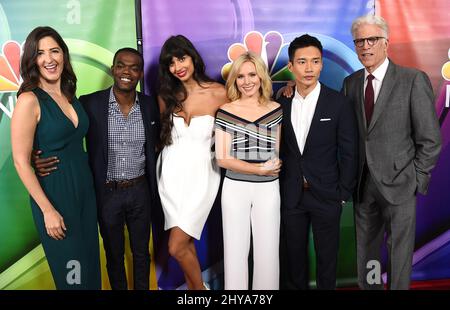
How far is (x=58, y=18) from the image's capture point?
10.7 feet

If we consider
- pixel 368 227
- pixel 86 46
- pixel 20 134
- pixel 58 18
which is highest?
pixel 58 18

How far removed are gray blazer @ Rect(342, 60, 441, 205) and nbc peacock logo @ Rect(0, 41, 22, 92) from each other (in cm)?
242

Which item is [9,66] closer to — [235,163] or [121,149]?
[121,149]

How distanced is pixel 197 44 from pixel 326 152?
1.31 m

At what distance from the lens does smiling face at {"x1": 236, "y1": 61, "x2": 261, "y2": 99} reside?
8.98ft

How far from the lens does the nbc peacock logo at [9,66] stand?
10.7 ft

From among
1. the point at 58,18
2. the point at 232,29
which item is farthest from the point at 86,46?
the point at 232,29

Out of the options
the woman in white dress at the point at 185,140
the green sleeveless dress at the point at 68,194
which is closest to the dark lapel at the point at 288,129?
the woman in white dress at the point at 185,140

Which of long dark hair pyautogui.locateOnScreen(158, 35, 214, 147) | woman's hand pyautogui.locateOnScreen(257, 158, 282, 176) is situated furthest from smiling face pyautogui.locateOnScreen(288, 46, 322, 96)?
long dark hair pyautogui.locateOnScreen(158, 35, 214, 147)

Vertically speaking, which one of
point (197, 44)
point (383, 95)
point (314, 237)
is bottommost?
point (314, 237)

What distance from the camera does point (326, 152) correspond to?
2734mm

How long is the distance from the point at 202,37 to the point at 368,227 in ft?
5.84

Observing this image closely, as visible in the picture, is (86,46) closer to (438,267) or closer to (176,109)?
(176,109)

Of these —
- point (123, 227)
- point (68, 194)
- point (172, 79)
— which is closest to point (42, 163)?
point (68, 194)
